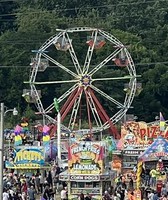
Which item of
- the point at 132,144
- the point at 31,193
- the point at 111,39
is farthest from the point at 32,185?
the point at 111,39

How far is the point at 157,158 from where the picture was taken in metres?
44.4

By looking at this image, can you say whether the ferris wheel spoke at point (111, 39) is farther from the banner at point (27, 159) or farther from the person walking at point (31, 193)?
the person walking at point (31, 193)

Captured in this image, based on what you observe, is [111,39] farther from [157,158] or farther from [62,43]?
[157,158]

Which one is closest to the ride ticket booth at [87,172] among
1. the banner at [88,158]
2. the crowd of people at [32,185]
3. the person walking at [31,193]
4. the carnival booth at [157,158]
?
the banner at [88,158]

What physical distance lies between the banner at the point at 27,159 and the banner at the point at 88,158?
562 cm

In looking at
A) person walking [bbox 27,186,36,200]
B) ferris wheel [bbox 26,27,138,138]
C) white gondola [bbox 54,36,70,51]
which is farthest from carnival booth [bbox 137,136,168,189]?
white gondola [bbox 54,36,70,51]

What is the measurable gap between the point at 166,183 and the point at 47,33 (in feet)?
165

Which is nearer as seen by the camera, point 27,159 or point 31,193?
point 31,193

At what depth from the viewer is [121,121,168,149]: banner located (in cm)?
5025

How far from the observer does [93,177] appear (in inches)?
1576

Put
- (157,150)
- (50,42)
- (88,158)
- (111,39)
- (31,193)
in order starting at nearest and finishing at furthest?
(31,193) < (88,158) < (157,150) < (111,39) < (50,42)

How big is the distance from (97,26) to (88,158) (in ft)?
169

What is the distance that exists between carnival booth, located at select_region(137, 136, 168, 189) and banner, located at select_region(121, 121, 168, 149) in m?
4.67

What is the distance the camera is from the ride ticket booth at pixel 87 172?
131 ft
